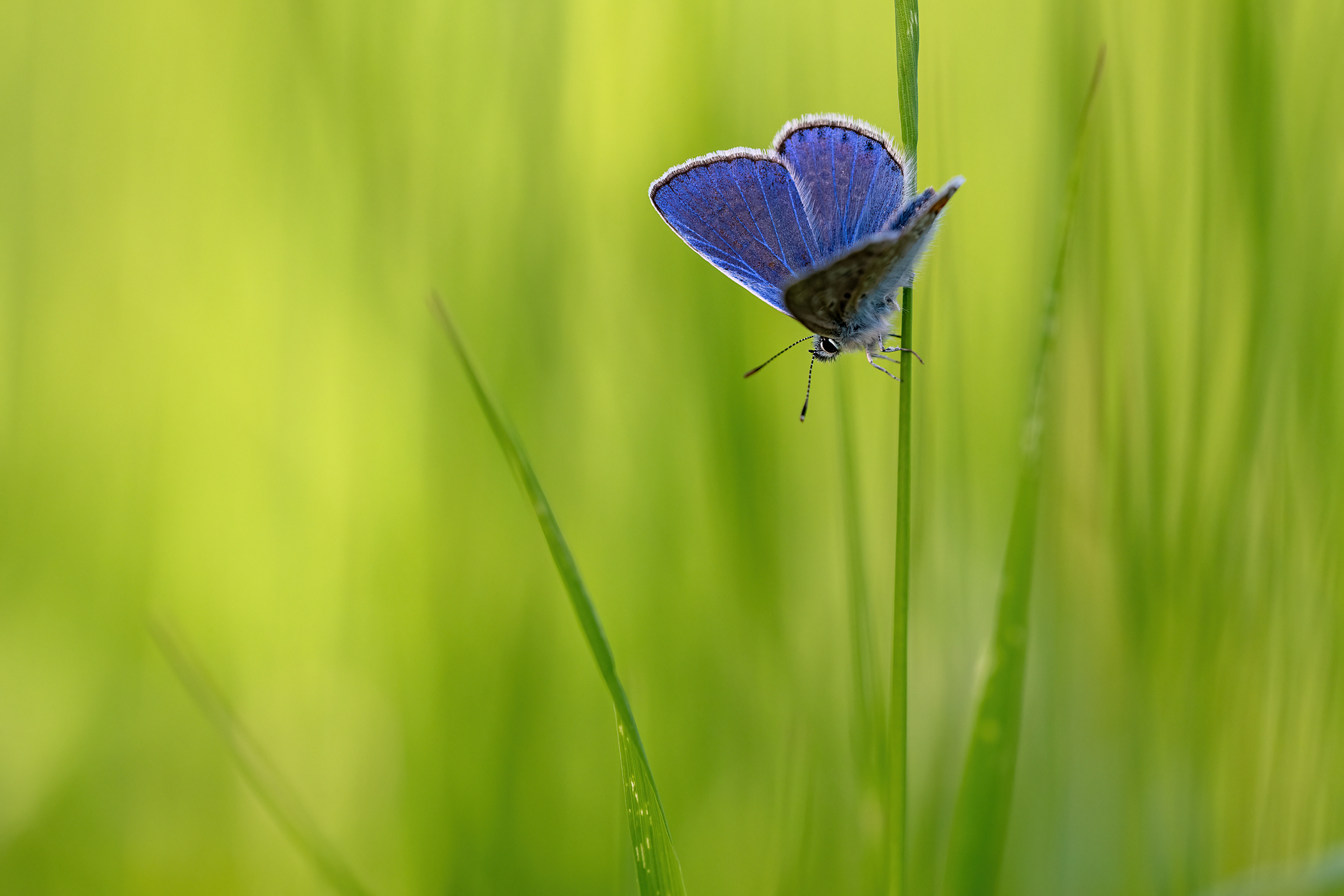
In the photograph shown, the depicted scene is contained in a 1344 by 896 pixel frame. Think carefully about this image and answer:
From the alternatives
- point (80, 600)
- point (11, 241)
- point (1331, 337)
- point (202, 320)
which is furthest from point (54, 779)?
point (1331, 337)

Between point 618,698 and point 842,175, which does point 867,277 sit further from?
point 618,698

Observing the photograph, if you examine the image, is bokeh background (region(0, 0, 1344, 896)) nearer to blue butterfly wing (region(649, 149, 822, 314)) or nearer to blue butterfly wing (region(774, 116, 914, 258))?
blue butterfly wing (region(774, 116, 914, 258))

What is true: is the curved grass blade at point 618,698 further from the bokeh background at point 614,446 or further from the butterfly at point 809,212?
the butterfly at point 809,212

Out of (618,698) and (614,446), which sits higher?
(618,698)

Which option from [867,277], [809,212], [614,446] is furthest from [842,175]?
[614,446]

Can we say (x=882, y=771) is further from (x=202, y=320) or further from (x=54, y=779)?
(x=202, y=320)

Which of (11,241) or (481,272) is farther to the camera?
(11,241)
